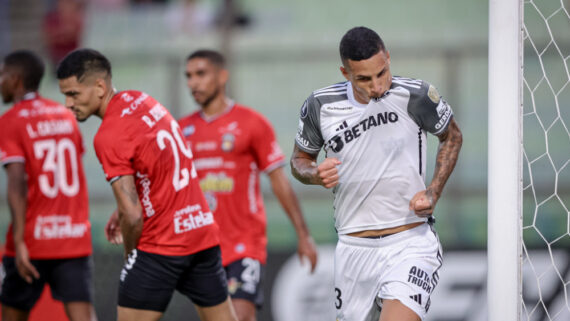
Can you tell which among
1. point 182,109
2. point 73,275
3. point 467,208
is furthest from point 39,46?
point 467,208

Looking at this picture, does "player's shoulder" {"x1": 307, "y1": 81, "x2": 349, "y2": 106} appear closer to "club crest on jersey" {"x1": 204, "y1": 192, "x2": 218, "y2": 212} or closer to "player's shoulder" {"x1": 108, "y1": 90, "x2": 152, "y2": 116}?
"player's shoulder" {"x1": 108, "y1": 90, "x2": 152, "y2": 116}

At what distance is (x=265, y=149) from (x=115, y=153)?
190 centimetres

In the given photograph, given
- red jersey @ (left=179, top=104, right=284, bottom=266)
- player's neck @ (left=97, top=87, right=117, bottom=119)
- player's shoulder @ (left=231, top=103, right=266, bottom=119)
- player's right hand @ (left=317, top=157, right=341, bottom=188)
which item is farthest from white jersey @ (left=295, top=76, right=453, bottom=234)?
player's shoulder @ (left=231, top=103, right=266, bottom=119)

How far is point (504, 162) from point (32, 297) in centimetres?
392

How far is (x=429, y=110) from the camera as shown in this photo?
457 centimetres

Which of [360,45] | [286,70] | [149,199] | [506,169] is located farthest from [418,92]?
[286,70]

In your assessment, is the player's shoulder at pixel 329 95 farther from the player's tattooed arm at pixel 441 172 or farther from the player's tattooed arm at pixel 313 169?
the player's tattooed arm at pixel 441 172

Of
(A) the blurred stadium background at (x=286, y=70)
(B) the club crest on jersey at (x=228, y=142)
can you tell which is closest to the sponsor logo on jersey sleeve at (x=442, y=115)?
(B) the club crest on jersey at (x=228, y=142)

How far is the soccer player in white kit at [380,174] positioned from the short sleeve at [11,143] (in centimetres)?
269

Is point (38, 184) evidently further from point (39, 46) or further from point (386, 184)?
point (39, 46)

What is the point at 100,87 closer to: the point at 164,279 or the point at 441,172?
the point at 164,279

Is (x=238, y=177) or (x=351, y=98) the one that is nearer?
(x=351, y=98)

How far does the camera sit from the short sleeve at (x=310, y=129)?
15.7 ft

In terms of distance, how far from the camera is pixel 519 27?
450cm
